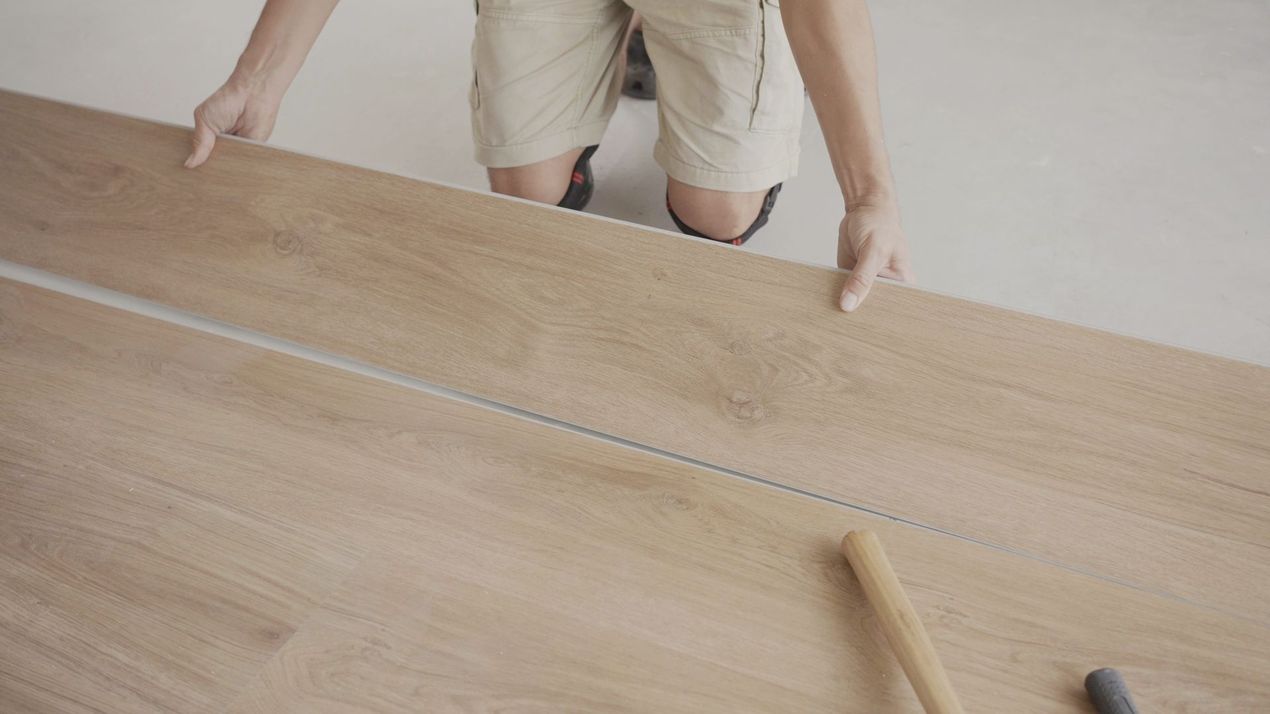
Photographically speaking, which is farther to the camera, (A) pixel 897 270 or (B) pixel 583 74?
(B) pixel 583 74

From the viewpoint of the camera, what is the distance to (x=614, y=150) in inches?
76.0

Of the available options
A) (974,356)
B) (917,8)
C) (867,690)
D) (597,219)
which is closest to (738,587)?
(867,690)

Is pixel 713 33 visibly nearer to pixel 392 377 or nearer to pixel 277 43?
pixel 277 43

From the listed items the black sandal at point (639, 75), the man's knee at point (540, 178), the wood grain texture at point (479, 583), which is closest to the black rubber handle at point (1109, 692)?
the wood grain texture at point (479, 583)

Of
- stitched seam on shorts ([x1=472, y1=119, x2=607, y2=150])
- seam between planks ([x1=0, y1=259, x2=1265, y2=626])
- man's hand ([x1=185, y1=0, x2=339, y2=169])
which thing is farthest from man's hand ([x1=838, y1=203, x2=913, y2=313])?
man's hand ([x1=185, y1=0, x2=339, y2=169])

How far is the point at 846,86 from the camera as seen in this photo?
1.10 metres

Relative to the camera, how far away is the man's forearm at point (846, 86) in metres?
1.09

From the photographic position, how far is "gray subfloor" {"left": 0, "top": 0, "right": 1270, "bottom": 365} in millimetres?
1639

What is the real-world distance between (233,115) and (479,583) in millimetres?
851

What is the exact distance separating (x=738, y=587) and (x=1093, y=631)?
11.8 inches

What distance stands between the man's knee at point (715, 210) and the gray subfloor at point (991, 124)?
157mm

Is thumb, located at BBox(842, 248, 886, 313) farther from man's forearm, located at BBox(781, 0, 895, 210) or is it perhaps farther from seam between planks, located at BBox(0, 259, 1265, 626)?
seam between planks, located at BBox(0, 259, 1265, 626)

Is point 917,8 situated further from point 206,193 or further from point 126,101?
point 126,101

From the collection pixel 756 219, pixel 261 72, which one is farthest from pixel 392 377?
pixel 756 219
